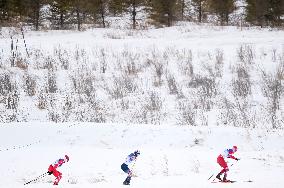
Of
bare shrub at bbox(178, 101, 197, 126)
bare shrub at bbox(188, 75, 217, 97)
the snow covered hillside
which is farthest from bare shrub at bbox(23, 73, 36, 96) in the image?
bare shrub at bbox(188, 75, 217, 97)

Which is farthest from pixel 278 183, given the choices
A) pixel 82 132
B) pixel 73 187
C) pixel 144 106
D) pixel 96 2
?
pixel 96 2

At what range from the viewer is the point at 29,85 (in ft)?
40.3

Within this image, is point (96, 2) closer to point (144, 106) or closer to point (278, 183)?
point (144, 106)

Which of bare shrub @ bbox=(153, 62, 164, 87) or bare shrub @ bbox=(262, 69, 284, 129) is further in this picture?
bare shrub @ bbox=(153, 62, 164, 87)

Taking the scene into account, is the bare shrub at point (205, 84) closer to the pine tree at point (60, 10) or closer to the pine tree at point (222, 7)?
the pine tree at point (60, 10)

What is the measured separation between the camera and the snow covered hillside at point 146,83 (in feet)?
32.3

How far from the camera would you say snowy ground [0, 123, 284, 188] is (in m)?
5.59

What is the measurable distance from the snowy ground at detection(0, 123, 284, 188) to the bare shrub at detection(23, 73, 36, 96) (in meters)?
3.95

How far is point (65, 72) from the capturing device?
558 inches

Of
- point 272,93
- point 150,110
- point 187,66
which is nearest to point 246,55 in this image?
point 187,66

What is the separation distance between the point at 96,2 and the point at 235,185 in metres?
30.3

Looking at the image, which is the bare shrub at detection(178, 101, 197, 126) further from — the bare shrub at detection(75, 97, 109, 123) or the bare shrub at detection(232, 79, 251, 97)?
the bare shrub at detection(75, 97, 109, 123)

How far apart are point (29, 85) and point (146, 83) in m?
3.56

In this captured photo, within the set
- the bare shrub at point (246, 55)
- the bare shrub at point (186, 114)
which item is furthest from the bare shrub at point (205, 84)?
the bare shrub at point (246, 55)
